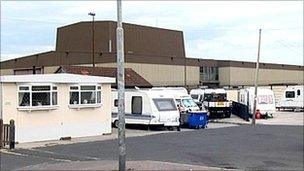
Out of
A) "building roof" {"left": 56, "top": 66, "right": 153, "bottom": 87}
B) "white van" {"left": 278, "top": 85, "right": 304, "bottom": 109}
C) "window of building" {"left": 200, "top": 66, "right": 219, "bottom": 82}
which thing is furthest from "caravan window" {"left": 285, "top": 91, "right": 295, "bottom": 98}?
"window of building" {"left": 200, "top": 66, "right": 219, "bottom": 82}

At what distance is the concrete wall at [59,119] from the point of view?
886 inches

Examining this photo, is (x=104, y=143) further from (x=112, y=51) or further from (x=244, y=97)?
(x=112, y=51)

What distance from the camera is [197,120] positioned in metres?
33.2

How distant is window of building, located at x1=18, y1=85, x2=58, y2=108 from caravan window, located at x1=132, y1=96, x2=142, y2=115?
24.3ft

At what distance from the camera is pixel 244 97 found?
47.8 meters

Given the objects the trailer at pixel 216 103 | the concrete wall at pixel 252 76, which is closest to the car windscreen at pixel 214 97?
the trailer at pixel 216 103

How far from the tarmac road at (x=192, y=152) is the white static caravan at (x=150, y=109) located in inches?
184

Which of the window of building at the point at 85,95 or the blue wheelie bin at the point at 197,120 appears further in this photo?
the blue wheelie bin at the point at 197,120

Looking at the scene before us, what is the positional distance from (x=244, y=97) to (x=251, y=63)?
49.9 meters

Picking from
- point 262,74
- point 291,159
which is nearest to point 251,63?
point 262,74

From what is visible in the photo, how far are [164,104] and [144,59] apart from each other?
43956mm

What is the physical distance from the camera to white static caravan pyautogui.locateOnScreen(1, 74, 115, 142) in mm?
22562

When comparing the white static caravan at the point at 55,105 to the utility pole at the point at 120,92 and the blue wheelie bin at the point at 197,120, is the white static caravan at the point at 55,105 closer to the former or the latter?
the blue wheelie bin at the point at 197,120

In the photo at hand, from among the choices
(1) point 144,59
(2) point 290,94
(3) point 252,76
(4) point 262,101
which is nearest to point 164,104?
(4) point 262,101
